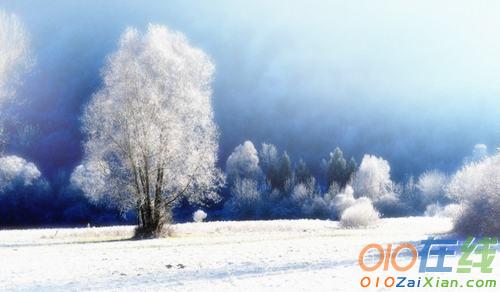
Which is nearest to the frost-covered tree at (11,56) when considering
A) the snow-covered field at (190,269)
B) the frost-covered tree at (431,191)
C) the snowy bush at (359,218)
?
the snow-covered field at (190,269)

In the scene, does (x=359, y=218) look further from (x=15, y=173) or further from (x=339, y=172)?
(x=15, y=173)

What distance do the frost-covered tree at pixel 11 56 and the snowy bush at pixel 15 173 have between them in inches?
3590

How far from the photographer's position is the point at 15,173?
Result: 128750mm

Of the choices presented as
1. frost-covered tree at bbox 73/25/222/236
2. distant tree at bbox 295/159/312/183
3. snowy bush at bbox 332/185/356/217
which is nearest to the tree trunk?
frost-covered tree at bbox 73/25/222/236

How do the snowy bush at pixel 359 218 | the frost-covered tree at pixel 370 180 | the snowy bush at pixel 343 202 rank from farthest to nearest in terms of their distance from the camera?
the frost-covered tree at pixel 370 180 < the snowy bush at pixel 343 202 < the snowy bush at pixel 359 218

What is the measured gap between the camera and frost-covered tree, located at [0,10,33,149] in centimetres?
3650

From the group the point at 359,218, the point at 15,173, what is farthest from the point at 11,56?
the point at 15,173

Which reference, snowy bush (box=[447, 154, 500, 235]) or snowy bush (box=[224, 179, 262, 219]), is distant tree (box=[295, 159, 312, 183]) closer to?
snowy bush (box=[224, 179, 262, 219])

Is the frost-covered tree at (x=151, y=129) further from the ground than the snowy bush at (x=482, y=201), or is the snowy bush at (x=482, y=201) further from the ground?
the frost-covered tree at (x=151, y=129)

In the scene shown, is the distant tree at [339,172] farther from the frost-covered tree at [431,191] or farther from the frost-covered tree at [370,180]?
the frost-covered tree at [431,191]

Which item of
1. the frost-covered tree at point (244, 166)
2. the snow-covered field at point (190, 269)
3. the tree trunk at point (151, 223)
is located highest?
the frost-covered tree at point (244, 166)

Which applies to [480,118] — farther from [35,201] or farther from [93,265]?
[93,265]

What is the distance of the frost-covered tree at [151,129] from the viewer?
3111cm

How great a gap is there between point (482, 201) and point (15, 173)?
405 ft
